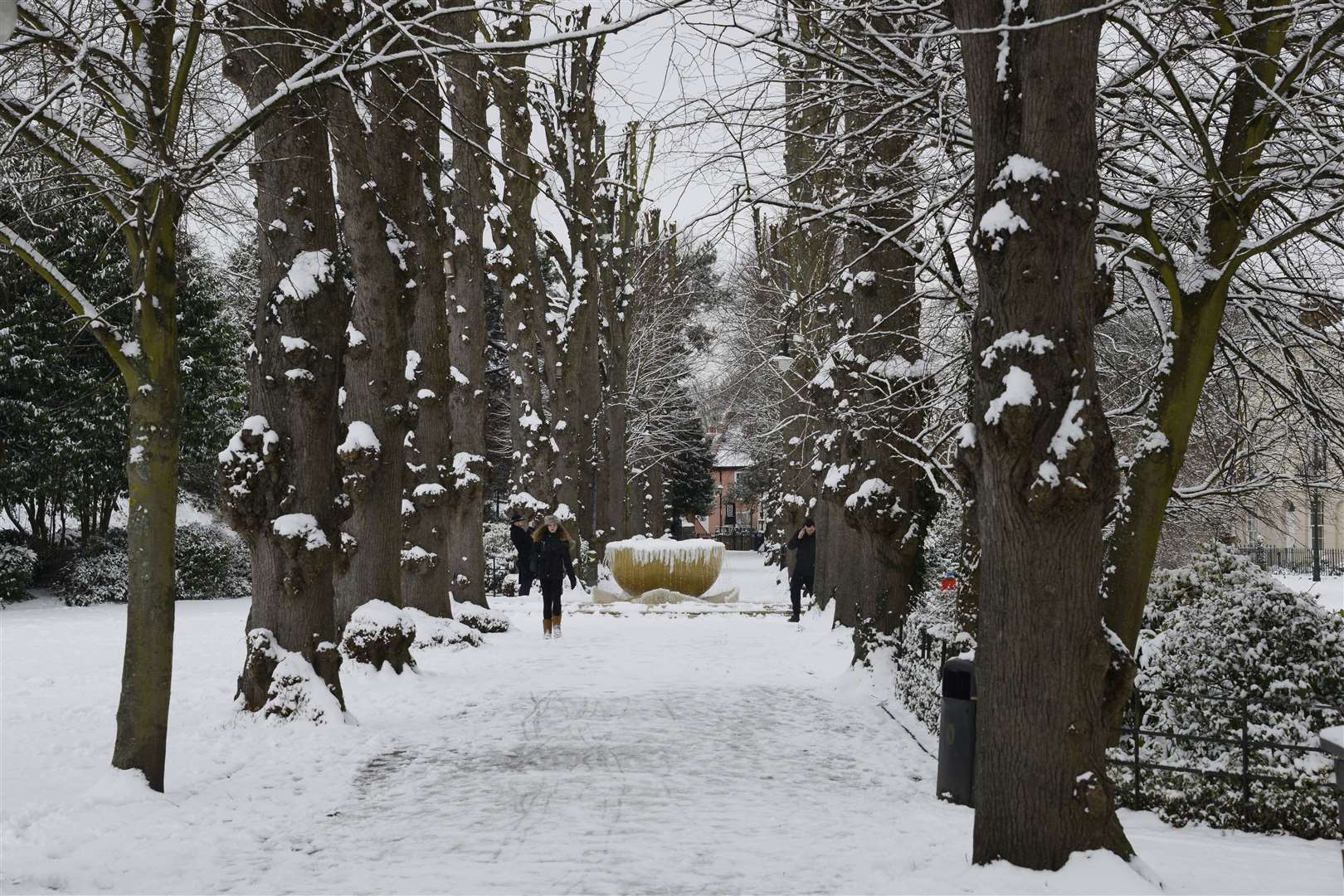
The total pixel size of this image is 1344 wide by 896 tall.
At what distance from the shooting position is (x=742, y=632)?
65.6 feet

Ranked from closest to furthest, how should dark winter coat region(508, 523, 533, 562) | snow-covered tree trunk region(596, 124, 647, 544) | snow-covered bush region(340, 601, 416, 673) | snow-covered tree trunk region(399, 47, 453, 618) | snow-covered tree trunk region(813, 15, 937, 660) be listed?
1. snow-covered tree trunk region(813, 15, 937, 660)
2. snow-covered bush region(340, 601, 416, 673)
3. snow-covered tree trunk region(399, 47, 453, 618)
4. dark winter coat region(508, 523, 533, 562)
5. snow-covered tree trunk region(596, 124, 647, 544)

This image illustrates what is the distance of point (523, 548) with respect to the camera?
2505 centimetres

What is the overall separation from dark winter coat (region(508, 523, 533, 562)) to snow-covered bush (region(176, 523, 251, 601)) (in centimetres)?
662

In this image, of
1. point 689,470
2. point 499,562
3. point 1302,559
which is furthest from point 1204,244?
point 689,470

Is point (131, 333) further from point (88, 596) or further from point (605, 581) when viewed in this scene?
point (605, 581)

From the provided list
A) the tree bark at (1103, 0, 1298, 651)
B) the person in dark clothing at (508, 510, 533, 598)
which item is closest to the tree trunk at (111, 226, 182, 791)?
the tree bark at (1103, 0, 1298, 651)

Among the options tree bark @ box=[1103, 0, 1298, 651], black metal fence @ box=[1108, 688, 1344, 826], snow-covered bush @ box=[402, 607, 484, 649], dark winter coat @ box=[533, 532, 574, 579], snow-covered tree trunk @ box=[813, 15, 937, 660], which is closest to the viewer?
black metal fence @ box=[1108, 688, 1344, 826]

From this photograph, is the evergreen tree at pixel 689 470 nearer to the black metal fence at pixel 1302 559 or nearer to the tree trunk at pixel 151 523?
the black metal fence at pixel 1302 559

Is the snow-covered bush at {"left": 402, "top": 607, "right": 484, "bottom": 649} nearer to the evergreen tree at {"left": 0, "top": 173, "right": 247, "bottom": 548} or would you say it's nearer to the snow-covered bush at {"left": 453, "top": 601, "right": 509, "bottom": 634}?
the snow-covered bush at {"left": 453, "top": 601, "right": 509, "bottom": 634}

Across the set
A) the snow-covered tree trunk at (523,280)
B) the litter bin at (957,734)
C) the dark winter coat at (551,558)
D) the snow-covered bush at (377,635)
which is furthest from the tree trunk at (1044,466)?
the snow-covered tree trunk at (523,280)

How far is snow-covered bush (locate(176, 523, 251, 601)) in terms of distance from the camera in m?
26.6

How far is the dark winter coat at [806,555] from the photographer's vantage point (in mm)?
22062

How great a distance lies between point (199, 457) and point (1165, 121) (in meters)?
25.5

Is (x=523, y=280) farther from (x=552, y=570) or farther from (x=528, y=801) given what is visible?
(x=528, y=801)
